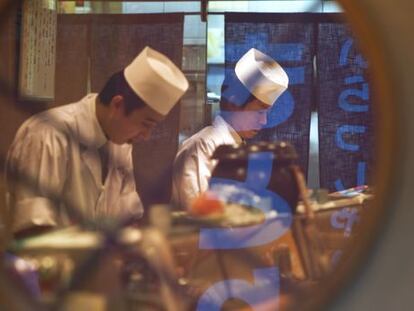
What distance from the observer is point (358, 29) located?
1910mm

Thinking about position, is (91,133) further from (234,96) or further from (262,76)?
(262,76)

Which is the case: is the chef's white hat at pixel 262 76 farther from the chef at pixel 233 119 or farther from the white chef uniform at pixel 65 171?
the white chef uniform at pixel 65 171

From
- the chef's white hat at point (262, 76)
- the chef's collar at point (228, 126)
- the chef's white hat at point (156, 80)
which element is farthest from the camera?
the chef's white hat at point (262, 76)

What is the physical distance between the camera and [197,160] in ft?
7.39

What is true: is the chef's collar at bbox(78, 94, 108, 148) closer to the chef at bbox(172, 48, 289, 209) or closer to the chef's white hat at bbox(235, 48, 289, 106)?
the chef at bbox(172, 48, 289, 209)

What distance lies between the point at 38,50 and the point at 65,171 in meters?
0.50

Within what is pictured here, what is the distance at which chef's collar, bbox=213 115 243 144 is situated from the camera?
223 centimetres

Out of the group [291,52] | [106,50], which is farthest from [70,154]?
[291,52]

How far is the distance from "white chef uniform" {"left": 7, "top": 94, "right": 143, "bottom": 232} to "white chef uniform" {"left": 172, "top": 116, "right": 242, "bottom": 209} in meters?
0.15

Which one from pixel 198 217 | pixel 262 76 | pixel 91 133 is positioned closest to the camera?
pixel 198 217

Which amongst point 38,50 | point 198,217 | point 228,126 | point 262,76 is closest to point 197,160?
point 228,126

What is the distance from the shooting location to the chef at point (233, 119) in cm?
217

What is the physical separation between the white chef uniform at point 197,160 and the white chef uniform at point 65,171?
146 millimetres

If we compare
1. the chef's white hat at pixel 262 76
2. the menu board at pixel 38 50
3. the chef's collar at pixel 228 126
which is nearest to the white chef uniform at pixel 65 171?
the menu board at pixel 38 50
